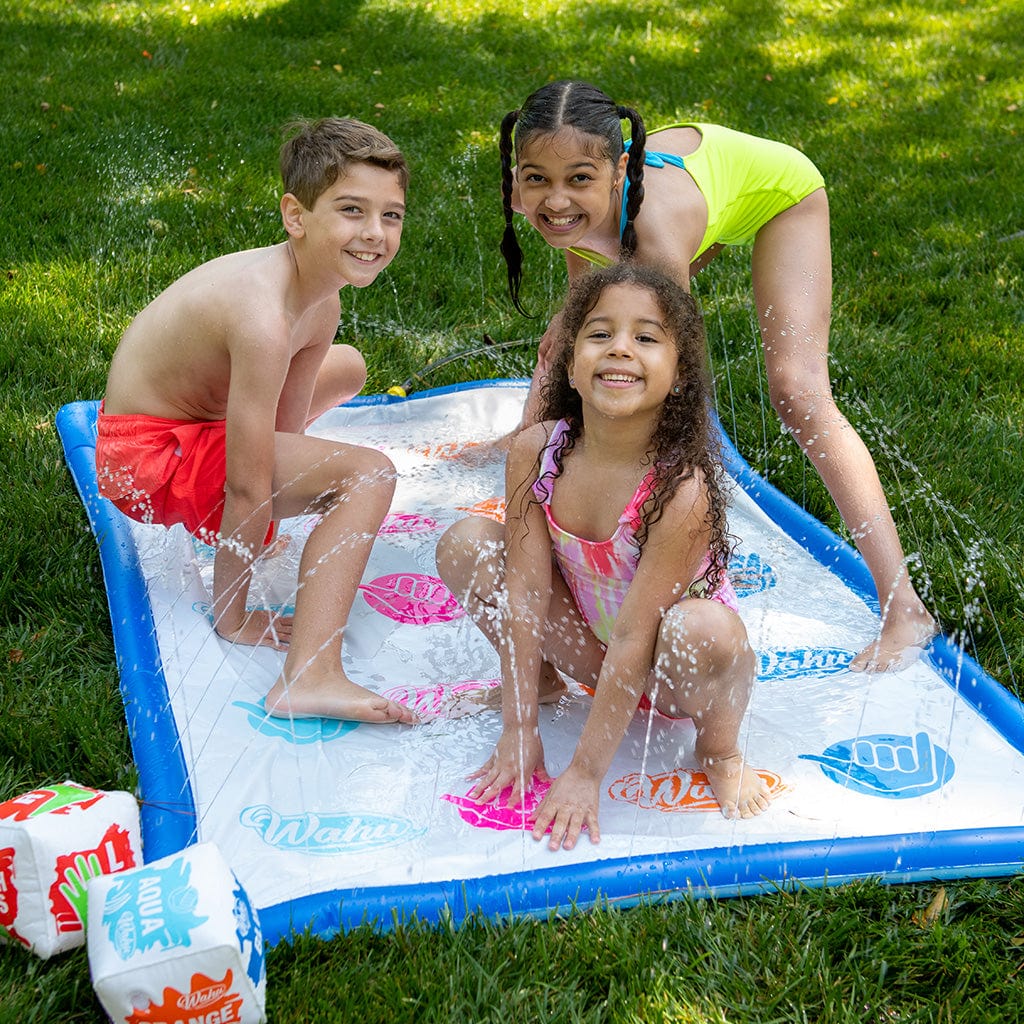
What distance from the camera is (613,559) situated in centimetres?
220

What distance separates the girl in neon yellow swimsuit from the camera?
8.71 ft

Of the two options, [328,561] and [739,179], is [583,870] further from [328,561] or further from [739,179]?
[739,179]

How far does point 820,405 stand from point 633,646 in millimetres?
991

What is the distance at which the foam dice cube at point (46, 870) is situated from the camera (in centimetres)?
179

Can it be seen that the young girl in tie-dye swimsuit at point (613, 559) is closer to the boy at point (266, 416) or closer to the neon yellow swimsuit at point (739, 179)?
the boy at point (266, 416)

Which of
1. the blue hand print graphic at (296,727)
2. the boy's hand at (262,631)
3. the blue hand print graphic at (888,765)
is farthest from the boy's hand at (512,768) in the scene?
the boy's hand at (262,631)

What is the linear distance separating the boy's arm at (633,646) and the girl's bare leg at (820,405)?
0.68 meters

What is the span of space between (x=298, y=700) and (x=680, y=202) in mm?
1397

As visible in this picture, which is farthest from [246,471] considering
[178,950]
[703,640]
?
[178,950]

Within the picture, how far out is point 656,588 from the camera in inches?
82.5

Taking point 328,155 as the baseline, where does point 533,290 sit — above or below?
below

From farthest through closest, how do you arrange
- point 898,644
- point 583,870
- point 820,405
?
point 820,405 < point 898,644 < point 583,870

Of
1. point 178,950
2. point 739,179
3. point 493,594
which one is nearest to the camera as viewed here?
point 178,950

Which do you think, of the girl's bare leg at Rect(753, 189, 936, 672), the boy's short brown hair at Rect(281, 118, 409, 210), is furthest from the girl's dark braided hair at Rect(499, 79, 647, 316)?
the girl's bare leg at Rect(753, 189, 936, 672)
